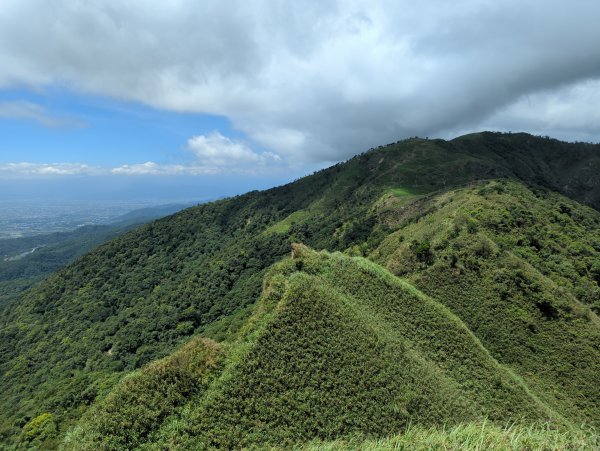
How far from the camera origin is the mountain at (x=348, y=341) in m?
14.4

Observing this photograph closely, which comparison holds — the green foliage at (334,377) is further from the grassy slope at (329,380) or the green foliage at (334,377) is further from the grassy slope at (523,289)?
the grassy slope at (523,289)

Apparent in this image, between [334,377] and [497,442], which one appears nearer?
[497,442]

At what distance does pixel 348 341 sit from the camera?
1761cm

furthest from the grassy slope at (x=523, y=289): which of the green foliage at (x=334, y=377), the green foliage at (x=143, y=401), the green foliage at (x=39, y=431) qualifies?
→ the green foliage at (x=39, y=431)

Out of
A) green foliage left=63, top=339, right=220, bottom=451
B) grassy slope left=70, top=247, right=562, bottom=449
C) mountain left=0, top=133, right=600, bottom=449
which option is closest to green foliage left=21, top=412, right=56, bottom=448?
mountain left=0, top=133, right=600, bottom=449

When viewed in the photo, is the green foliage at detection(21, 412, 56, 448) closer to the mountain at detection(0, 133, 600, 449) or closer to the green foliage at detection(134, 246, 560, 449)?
the mountain at detection(0, 133, 600, 449)

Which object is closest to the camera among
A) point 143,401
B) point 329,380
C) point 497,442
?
point 497,442

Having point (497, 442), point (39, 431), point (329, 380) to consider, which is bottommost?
point (39, 431)

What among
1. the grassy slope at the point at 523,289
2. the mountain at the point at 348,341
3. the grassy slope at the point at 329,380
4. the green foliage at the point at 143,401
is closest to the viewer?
the green foliage at the point at 143,401

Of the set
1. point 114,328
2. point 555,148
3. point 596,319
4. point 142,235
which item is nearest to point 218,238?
point 142,235

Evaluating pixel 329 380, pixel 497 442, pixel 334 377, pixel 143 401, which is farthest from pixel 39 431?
pixel 497 442

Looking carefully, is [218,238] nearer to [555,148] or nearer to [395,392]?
[395,392]

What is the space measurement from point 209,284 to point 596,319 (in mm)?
68813

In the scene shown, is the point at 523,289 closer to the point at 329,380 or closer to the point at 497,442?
the point at 329,380
